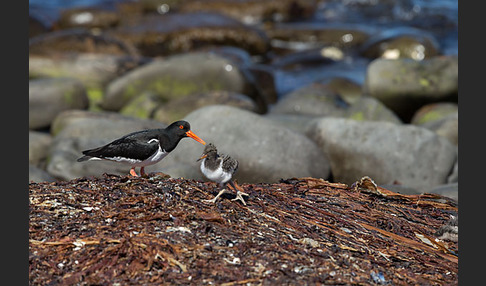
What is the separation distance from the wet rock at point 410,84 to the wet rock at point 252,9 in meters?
12.4

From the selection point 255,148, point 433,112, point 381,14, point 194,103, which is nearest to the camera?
point 255,148

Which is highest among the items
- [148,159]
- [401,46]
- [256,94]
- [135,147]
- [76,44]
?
[135,147]

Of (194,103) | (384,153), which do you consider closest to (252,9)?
(194,103)

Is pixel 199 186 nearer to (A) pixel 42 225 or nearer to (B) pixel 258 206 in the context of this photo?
(B) pixel 258 206

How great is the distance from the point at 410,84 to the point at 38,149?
29.6 ft

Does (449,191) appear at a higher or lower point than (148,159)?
lower

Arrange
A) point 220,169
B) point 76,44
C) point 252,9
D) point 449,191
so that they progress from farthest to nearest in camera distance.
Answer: point 252,9, point 76,44, point 449,191, point 220,169

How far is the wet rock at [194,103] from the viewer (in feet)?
42.4

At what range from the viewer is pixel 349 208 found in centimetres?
513

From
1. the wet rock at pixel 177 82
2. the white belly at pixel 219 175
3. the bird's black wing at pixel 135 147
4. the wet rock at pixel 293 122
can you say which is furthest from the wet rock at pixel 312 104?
the white belly at pixel 219 175

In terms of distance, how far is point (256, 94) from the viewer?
14.8 meters

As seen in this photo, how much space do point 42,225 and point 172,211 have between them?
965mm

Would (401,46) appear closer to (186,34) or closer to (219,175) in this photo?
(186,34)

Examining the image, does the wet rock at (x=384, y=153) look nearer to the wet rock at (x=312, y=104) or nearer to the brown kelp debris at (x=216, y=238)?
the wet rock at (x=312, y=104)
